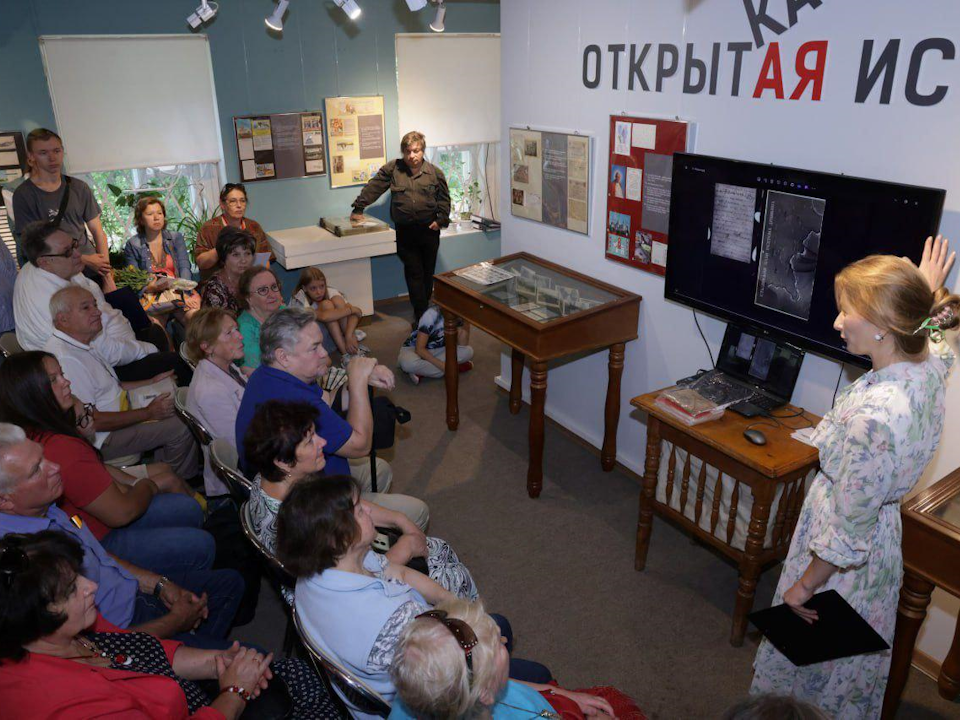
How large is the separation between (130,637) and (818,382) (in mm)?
2637

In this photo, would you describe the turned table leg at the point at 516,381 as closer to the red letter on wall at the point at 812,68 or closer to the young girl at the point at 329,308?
the young girl at the point at 329,308

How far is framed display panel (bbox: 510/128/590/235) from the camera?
13.3 feet

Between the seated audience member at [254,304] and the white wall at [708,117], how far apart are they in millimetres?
1691

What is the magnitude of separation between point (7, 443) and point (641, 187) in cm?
289

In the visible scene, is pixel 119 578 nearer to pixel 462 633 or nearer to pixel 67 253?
pixel 462 633

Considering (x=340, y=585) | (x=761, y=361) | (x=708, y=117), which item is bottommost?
(x=340, y=585)

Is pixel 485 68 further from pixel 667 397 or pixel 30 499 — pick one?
pixel 30 499

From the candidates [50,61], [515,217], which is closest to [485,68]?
[515,217]

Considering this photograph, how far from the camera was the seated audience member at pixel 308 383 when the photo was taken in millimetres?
2648

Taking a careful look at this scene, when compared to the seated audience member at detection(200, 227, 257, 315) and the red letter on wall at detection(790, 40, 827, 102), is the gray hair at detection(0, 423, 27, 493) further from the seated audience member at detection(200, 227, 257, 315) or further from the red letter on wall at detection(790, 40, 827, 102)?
the red letter on wall at detection(790, 40, 827, 102)

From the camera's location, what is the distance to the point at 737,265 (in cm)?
314

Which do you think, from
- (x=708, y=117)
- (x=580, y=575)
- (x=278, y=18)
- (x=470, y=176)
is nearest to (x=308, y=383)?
(x=580, y=575)

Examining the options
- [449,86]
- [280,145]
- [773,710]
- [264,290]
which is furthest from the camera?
[449,86]

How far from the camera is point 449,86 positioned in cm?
670
